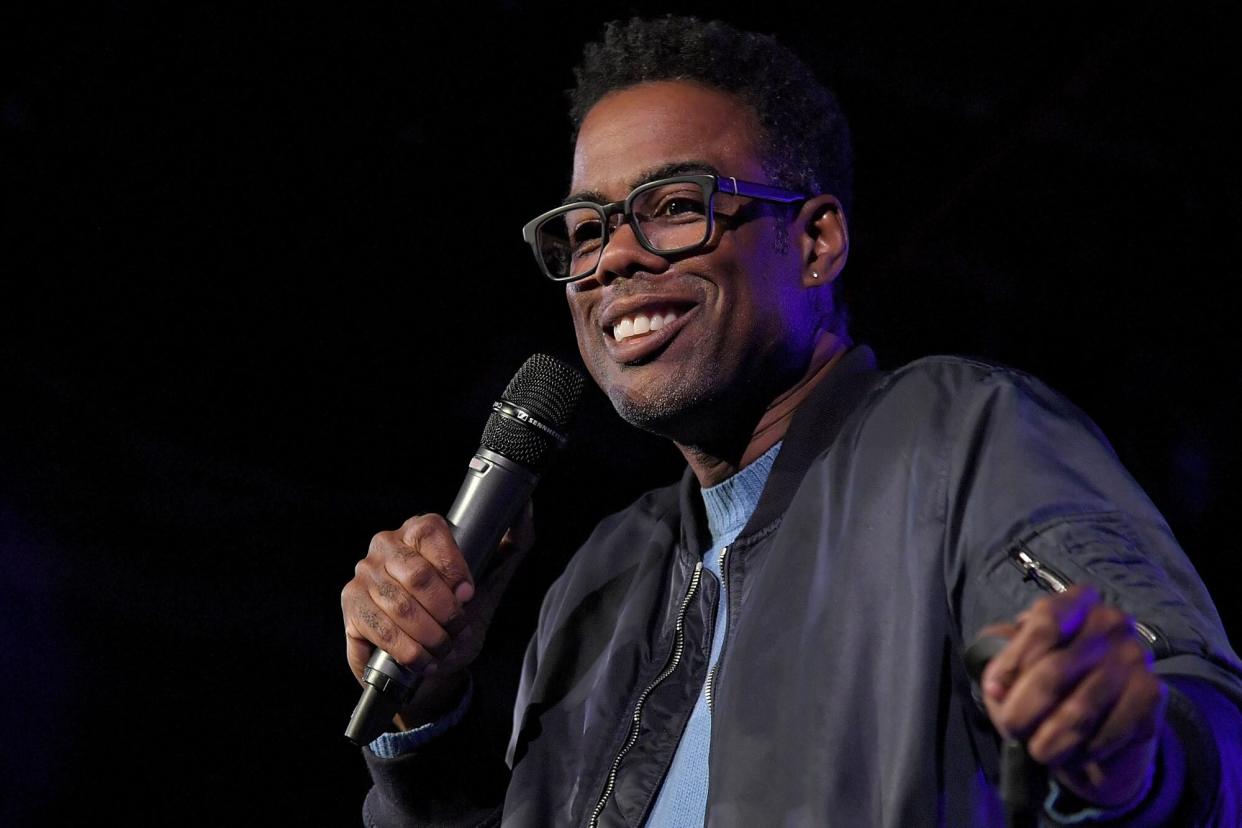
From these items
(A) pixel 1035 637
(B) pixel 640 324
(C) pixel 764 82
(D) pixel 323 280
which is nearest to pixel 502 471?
(B) pixel 640 324

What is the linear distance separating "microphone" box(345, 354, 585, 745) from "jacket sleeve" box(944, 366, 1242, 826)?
57cm

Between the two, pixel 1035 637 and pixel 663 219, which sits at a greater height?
pixel 663 219

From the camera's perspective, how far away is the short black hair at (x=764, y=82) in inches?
75.0

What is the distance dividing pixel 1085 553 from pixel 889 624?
0.84 ft

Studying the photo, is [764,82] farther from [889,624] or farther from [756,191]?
[889,624]

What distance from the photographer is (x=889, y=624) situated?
1.27 metres

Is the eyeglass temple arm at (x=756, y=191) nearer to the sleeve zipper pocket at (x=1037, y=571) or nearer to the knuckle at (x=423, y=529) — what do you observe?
the knuckle at (x=423, y=529)

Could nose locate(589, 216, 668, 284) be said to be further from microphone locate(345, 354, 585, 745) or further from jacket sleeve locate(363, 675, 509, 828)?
jacket sleeve locate(363, 675, 509, 828)

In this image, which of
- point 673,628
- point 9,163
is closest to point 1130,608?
point 673,628

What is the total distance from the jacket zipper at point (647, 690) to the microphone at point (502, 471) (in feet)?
0.93

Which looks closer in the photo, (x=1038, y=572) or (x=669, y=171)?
(x=1038, y=572)

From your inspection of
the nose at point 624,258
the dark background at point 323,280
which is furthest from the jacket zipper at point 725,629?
the dark background at point 323,280

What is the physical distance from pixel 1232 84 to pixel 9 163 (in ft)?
8.47

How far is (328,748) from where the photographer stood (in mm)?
2701
